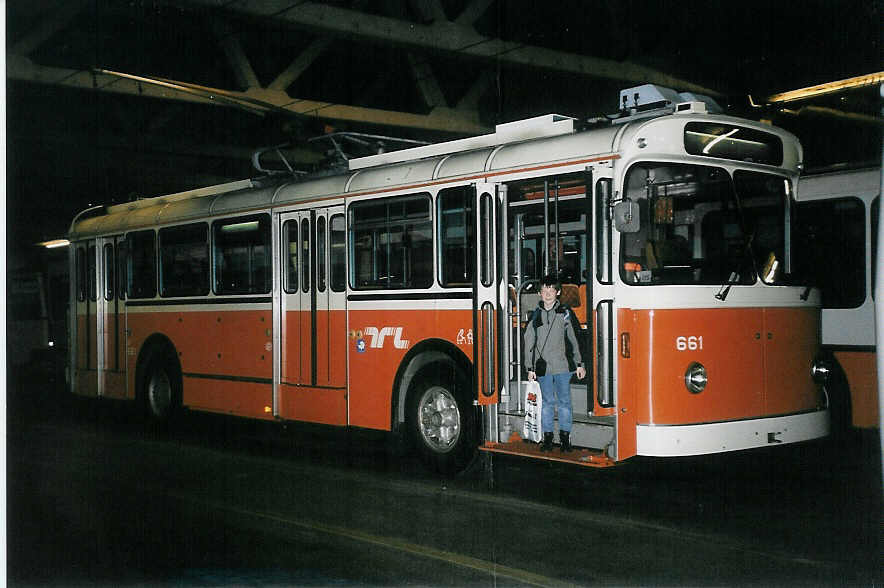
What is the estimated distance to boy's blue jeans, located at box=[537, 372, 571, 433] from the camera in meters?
9.09

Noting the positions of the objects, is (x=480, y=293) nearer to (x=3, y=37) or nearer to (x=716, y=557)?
(x=716, y=557)

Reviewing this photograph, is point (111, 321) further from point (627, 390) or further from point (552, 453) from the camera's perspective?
point (627, 390)

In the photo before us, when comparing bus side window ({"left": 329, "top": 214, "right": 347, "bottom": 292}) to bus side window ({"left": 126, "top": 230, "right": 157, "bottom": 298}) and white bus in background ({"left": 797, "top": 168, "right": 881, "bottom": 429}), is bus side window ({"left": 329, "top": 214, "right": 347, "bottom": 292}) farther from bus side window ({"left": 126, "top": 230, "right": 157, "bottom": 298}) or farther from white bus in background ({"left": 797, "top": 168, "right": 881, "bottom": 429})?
white bus in background ({"left": 797, "top": 168, "right": 881, "bottom": 429})

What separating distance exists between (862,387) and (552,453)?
4.57 metres

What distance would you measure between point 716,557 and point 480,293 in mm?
3605

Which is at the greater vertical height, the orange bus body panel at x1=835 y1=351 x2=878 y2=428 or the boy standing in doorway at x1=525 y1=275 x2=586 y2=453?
the boy standing in doorway at x1=525 y1=275 x2=586 y2=453

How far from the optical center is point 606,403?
28.1 ft

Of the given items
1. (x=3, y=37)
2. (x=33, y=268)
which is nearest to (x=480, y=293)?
(x=3, y=37)

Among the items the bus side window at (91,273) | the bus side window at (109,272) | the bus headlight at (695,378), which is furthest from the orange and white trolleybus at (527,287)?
the bus side window at (91,273)

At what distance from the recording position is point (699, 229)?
28.9ft

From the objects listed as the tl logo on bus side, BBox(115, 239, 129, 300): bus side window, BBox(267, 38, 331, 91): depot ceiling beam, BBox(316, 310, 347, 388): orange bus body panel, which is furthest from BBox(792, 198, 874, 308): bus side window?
BBox(267, 38, 331, 91): depot ceiling beam

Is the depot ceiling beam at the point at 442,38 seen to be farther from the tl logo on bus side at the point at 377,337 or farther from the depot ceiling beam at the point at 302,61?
the tl logo on bus side at the point at 377,337

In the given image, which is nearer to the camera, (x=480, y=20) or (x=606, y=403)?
(x=606, y=403)

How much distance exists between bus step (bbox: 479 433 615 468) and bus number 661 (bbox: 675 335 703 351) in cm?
112
